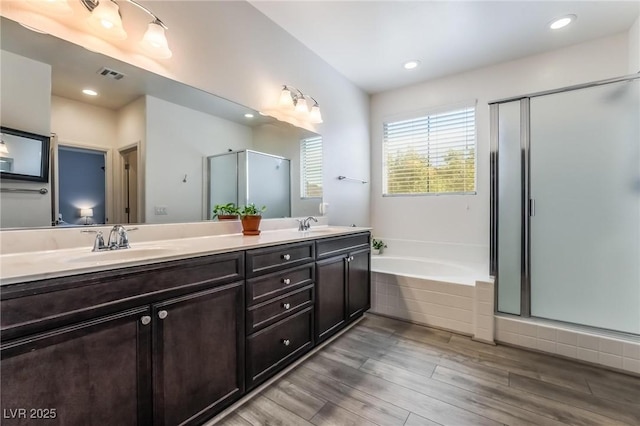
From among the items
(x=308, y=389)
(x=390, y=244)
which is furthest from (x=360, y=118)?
(x=308, y=389)

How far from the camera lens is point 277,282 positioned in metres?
1.61

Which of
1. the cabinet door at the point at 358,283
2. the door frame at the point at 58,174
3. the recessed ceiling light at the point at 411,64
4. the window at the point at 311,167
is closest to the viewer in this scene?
the door frame at the point at 58,174

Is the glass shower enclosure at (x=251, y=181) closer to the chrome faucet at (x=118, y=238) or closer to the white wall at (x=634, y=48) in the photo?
the chrome faucet at (x=118, y=238)

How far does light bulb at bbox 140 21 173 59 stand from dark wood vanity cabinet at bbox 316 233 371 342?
4.79 feet

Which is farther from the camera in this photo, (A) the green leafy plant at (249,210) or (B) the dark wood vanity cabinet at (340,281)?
(A) the green leafy plant at (249,210)

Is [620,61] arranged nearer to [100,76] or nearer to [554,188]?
[554,188]

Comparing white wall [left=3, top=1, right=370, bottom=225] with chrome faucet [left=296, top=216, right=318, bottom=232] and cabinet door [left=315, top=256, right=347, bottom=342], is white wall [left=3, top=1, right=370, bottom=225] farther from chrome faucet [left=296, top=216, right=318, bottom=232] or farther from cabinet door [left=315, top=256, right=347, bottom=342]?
cabinet door [left=315, top=256, right=347, bottom=342]

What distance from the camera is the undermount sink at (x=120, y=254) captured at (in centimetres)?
117

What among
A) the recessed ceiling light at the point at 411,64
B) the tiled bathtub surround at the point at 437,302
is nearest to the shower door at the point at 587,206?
the tiled bathtub surround at the point at 437,302

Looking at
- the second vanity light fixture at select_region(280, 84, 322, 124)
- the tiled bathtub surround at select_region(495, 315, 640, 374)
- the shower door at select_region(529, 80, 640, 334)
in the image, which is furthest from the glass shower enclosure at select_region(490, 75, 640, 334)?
the second vanity light fixture at select_region(280, 84, 322, 124)

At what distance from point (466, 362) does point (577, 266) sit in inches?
45.5

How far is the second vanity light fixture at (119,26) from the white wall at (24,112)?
0.32 m

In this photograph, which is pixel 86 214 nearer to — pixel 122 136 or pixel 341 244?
pixel 122 136

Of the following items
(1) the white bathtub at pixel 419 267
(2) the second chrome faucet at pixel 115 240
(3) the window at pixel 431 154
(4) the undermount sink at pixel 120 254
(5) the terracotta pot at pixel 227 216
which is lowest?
(1) the white bathtub at pixel 419 267
